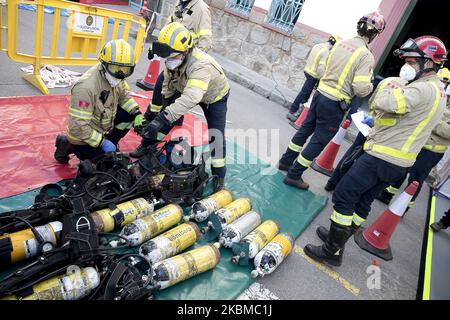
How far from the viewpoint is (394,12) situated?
289 inches

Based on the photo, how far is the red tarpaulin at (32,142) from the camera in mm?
3256

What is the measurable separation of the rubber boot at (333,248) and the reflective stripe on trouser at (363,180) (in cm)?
19

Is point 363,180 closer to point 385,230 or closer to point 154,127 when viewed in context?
point 385,230

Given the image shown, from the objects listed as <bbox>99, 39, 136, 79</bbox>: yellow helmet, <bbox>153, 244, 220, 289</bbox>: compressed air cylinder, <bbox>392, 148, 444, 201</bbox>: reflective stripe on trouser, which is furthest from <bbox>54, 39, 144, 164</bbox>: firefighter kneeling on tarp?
<bbox>392, 148, 444, 201</bbox>: reflective stripe on trouser

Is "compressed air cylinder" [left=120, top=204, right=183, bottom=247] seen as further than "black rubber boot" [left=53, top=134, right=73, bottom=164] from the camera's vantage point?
No

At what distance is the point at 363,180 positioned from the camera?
320cm

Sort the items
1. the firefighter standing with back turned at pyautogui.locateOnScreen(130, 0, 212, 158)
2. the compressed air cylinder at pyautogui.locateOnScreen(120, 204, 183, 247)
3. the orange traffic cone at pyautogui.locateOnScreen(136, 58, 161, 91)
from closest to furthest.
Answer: the compressed air cylinder at pyautogui.locateOnScreen(120, 204, 183, 247), the firefighter standing with back turned at pyautogui.locateOnScreen(130, 0, 212, 158), the orange traffic cone at pyautogui.locateOnScreen(136, 58, 161, 91)

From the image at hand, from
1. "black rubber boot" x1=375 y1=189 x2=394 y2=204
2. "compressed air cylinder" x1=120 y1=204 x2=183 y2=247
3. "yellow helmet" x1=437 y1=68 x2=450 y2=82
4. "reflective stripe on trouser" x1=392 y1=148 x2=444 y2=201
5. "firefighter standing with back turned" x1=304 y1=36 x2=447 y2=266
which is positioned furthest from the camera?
"black rubber boot" x1=375 y1=189 x2=394 y2=204

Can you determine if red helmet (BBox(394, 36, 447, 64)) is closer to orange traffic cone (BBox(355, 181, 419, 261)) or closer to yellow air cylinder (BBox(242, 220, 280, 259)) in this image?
orange traffic cone (BBox(355, 181, 419, 261))

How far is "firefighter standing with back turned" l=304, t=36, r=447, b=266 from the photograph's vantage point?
2.85 meters

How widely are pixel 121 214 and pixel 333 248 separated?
7.49 ft

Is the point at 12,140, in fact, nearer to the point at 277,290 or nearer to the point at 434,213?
the point at 277,290

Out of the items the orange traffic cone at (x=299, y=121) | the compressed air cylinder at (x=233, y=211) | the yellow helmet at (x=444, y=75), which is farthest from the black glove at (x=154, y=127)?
the orange traffic cone at (x=299, y=121)
